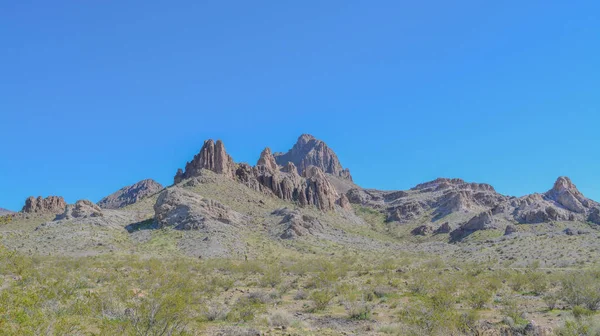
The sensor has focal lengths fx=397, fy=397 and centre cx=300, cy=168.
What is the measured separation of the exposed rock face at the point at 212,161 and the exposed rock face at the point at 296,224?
2784cm

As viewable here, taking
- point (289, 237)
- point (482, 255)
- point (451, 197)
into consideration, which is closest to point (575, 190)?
point (451, 197)

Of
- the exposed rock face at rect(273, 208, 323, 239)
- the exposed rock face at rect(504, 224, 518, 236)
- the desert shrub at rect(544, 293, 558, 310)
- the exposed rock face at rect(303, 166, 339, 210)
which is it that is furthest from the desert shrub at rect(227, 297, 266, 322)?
the exposed rock face at rect(303, 166, 339, 210)

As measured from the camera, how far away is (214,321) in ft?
Answer: 63.2

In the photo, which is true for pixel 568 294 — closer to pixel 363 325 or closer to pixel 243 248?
pixel 363 325

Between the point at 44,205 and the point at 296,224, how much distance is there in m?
78.1

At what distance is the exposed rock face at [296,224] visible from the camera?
78812mm

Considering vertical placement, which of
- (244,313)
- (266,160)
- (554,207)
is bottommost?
(244,313)

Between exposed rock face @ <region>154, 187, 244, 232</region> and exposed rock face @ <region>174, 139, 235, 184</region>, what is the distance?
2899cm

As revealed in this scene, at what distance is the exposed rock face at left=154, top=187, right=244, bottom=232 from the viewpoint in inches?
2938

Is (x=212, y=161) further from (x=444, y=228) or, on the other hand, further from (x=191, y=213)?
(x=444, y=228)

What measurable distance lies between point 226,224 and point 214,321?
5956 centimetres

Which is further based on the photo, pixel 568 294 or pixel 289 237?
pixel 289 237

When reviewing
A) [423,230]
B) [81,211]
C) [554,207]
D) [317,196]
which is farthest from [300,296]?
[317,196]

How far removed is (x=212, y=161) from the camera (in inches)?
4555
